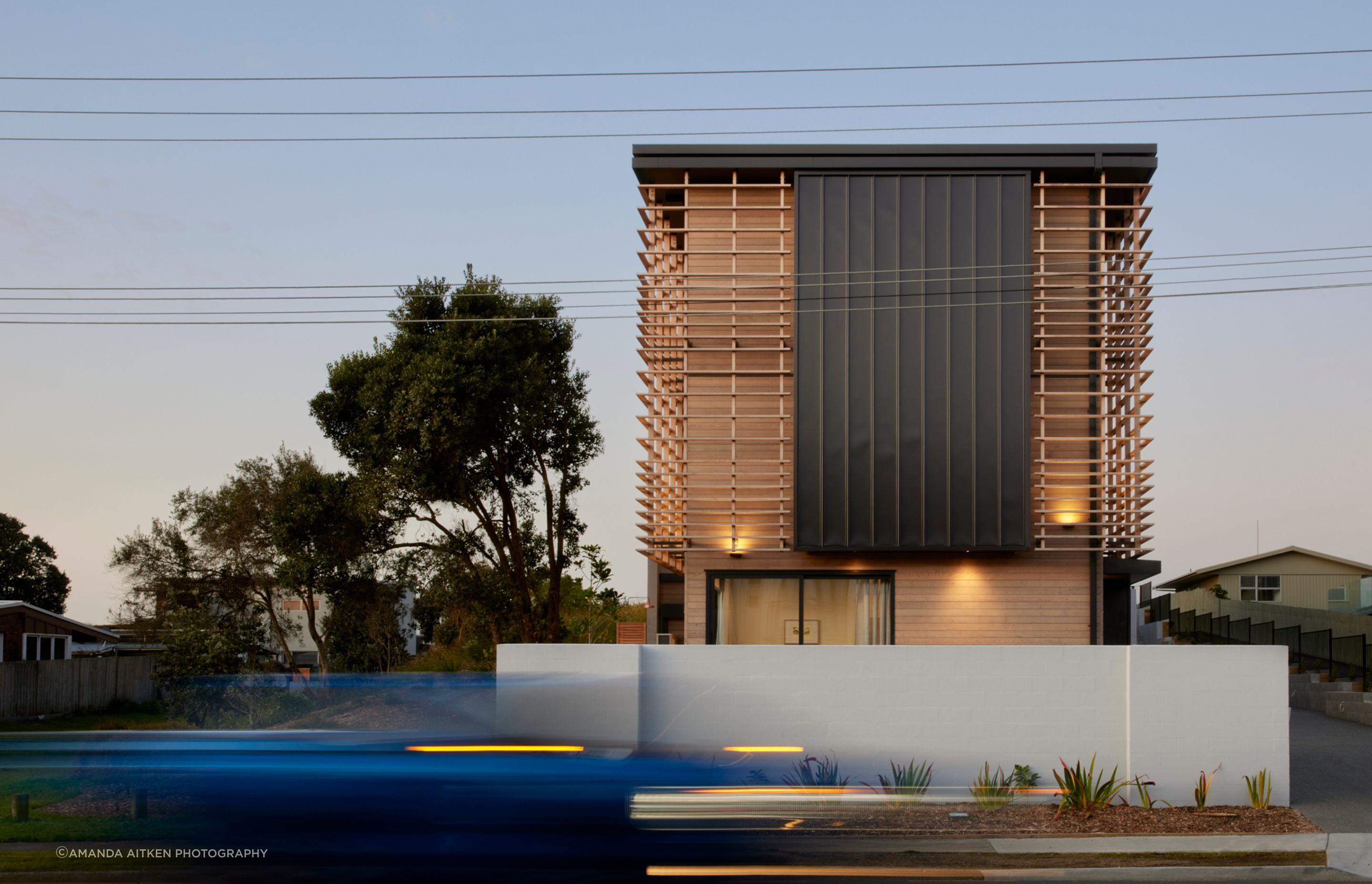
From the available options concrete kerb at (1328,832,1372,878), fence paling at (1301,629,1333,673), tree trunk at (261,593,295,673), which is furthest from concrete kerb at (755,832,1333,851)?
tree trunk at (261,593,295,673)

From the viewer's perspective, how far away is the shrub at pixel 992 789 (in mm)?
13438

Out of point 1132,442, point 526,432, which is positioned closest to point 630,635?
point 526,432

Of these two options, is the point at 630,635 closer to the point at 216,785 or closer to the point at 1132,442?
the point at 1132,442

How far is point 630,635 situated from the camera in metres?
26.0

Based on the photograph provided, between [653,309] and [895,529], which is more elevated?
[653,309]

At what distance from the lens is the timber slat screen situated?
1936cm

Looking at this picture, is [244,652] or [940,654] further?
[244,652]

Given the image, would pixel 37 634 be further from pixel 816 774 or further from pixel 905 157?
pixel 816 774

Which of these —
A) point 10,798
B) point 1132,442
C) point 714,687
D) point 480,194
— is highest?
point 480,194

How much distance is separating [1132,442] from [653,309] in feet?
27.1

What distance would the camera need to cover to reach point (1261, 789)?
1352cm

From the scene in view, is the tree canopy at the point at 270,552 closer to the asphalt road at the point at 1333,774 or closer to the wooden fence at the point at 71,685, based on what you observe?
the wooden fence at the point at 71,685

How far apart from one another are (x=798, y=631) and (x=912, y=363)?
4734 millimetres

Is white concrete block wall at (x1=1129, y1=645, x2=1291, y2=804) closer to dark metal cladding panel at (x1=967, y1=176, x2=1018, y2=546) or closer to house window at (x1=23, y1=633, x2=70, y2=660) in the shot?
dark metal cladding panel at (x1=967, y1=176, x2=1018, y2=546)
